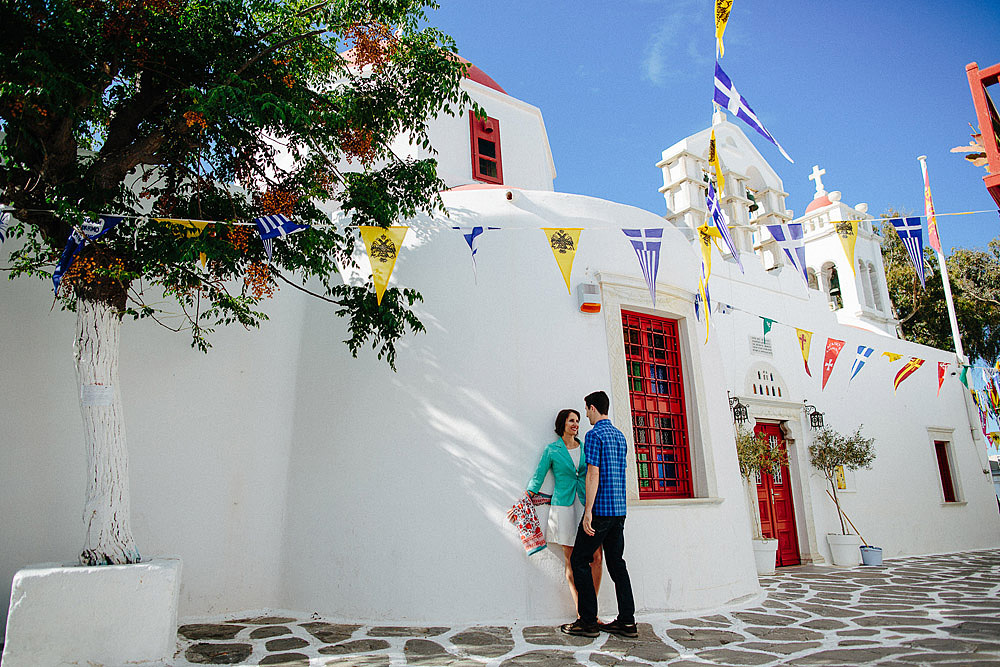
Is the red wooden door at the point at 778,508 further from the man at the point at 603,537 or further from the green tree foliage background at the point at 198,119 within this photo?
the green tree foliage background at the point at 198,119

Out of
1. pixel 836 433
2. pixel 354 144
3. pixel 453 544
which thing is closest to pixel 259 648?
pixel 453 544

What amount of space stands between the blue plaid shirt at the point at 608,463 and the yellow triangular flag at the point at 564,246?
1602mm

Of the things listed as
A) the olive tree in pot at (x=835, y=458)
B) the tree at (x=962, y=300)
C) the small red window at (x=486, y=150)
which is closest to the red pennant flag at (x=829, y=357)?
the olive tree in pot at (x=835, y=458)

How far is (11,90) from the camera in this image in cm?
371

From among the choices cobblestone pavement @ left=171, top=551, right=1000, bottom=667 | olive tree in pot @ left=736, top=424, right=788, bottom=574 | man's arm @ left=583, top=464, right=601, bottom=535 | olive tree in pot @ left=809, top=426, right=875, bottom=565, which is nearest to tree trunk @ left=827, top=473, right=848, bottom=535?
olive tree in pot @ left=809, top=426, right=875, bottom=565

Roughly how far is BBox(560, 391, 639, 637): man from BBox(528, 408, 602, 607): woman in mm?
300

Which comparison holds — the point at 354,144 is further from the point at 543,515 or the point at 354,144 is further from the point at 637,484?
the point at 637,484

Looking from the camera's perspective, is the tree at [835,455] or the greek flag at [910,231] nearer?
the greek flag at [910,231]

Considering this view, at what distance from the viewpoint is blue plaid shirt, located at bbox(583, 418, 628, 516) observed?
478 cm

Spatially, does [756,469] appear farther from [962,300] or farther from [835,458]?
[962,300]

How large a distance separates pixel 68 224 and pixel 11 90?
1028mm

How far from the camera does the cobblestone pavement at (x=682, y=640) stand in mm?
4078

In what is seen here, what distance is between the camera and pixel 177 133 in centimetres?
474

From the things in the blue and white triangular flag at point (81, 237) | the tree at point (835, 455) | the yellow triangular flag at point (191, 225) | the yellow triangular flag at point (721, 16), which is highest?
the yellow triangular flag at point (721, 16)
